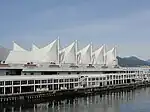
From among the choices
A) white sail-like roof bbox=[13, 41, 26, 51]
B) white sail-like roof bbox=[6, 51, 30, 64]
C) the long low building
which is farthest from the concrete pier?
white sail-like roof bbox=[13, 41, 26, 51]

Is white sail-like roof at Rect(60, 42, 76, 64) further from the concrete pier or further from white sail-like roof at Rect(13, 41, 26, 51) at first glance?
the concrete pier

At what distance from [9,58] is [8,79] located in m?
16.8

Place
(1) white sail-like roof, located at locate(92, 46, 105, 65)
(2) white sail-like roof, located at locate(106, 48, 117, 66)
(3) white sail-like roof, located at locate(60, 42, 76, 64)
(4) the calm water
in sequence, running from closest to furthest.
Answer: (4) the calm water
(3) white sail-like roof, located at locate(60, 42, 76, 64)
(1) white sail-like roof, located at locate(92, 46, 105, 65)
(2) white sail-like roof, located at locate(106, 48, 117, 66)

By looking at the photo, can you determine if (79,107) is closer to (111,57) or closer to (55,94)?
(55,94)

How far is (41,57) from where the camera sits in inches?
2093

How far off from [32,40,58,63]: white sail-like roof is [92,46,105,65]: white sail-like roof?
47.3 ft

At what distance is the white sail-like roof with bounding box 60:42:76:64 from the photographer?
57375 millimetres

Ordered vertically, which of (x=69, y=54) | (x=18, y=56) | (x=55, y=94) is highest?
(x=69, y=54)

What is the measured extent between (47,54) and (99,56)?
57.0ft

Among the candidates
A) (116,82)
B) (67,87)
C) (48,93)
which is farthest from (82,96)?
(116,82)

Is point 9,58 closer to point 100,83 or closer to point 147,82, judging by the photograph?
point 100,83

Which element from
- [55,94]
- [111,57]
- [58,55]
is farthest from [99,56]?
[55,94]

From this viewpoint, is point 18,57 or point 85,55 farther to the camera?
point 85,55

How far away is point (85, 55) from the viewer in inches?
2457
